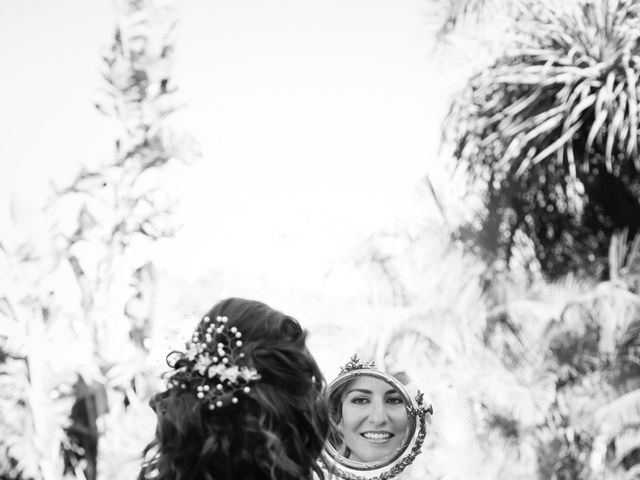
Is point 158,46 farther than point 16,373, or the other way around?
point 158,46

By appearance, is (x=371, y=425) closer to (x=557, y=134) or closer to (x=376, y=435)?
(x=376, y=435)

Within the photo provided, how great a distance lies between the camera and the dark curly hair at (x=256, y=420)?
171cm

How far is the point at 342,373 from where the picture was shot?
8.13 feet

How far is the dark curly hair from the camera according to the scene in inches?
67.5

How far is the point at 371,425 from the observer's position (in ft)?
7.92

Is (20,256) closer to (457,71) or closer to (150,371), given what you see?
(150,371)

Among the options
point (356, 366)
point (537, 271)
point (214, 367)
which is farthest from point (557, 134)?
point (214, 367)

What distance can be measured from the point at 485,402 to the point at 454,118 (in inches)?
131

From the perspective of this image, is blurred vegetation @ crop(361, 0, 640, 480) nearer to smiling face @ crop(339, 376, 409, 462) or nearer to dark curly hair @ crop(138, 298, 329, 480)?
smiling face @ crop(339, 376, 409, 462)

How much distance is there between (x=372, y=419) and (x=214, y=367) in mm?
731

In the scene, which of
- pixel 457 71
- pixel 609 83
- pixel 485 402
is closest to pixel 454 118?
pixel 457 71

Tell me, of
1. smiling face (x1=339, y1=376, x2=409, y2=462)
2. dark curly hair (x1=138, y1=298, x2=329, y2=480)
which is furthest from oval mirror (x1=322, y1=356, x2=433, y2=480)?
dark curly hair (x1=138, y1=298, x2=329, y2=480)

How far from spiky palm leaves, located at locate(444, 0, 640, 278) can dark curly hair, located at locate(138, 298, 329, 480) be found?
24.6 ft

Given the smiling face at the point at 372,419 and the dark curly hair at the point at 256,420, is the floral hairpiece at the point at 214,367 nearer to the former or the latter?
the dark curly hair at the point at 256,420
